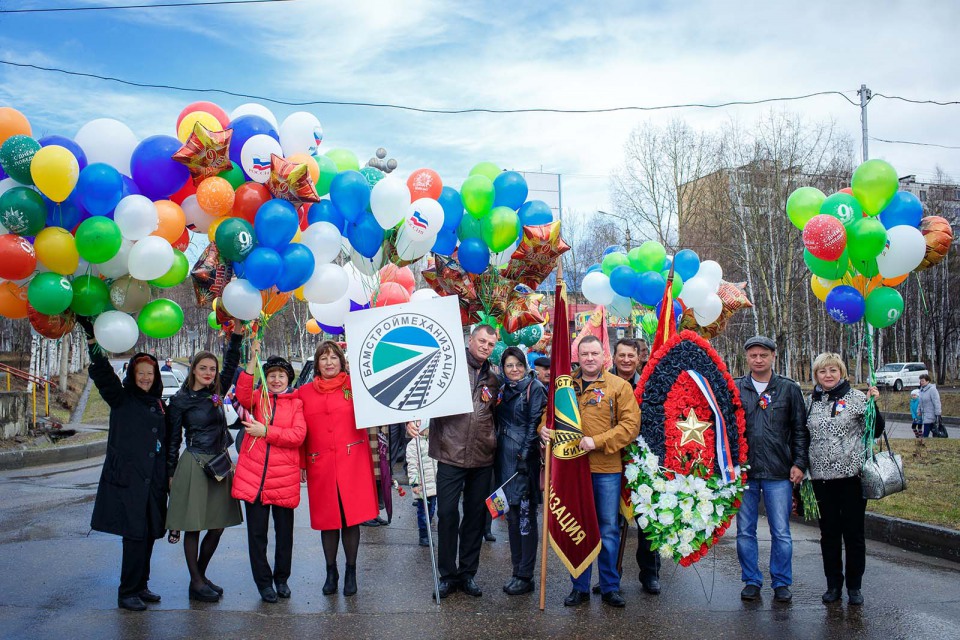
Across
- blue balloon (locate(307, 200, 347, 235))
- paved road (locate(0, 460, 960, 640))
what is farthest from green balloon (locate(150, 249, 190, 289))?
paved road (locate(0, 460, 960, 640))

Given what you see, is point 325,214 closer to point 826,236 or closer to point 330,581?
point 330,581

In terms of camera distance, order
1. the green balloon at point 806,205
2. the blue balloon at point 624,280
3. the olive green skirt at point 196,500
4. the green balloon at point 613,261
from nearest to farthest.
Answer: the olive green skirt at point 196,500, the green balloon at point 806,205, the blue balloon at point 624,280, the green balloon at point 613,261

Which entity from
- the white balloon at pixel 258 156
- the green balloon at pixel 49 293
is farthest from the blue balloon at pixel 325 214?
the green balloon at pixel 49 293

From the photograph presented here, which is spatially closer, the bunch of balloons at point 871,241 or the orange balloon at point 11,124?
the orange balloon at point 11,124

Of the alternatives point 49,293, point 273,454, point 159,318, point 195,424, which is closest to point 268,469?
point 273,454

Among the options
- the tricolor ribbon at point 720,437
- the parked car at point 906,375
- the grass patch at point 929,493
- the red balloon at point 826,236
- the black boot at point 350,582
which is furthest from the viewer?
the parked car at point 906,375

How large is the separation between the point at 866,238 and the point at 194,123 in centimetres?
532

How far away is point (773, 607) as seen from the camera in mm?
5594

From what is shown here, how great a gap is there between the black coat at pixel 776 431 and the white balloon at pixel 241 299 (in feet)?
12.6

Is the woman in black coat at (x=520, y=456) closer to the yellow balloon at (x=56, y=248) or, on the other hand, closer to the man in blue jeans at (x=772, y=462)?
the man in blue jeans at (x=772, y=462)

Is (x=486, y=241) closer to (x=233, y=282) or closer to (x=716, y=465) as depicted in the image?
(x=233, y=282)

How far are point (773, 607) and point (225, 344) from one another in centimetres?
481

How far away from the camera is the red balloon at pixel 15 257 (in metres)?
5.16

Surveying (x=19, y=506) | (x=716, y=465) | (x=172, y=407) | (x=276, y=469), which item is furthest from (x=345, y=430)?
(x=19, y=506)
